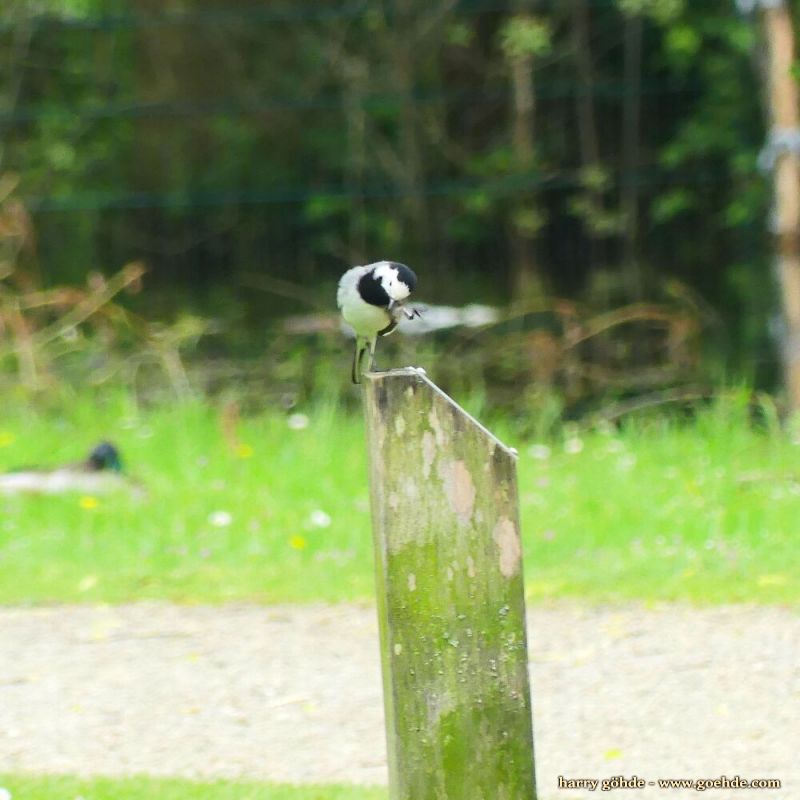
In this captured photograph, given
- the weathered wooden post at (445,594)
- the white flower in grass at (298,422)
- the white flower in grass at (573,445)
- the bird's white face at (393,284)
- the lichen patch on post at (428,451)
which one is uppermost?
the white flower in grass at (298,422)

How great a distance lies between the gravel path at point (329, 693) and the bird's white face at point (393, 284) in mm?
1188

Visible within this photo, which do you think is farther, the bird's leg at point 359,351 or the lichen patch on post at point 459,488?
the bird's leg at point 359,351

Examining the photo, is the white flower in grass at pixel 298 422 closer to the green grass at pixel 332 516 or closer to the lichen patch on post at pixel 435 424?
the green grass at pixel 332 516

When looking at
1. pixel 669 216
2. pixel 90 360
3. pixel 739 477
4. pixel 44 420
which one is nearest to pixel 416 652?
pixel 739 477

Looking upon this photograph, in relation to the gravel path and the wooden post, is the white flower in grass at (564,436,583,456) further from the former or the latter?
the gravel path

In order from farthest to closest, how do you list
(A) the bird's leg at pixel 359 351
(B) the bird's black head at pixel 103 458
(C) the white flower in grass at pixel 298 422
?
(C) the white flower in grass at pixel 298 422, (B) the bird's black head at pixel 103 458, (A) the bird's leg at pixel 359 351

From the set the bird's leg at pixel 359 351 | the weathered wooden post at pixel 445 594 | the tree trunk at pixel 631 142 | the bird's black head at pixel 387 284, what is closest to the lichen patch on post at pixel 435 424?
the weathered wooden post at pixel 445 594

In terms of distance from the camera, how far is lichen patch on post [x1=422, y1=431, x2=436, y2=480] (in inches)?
120

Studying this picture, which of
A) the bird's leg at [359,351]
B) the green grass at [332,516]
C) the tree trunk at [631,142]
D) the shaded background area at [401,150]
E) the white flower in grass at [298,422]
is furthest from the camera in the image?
the tree trunk at [631,142]

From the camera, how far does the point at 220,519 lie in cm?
673

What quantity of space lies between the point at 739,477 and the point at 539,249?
45.0 ft

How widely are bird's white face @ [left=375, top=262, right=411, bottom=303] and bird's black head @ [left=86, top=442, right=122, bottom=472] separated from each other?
327 centimetres

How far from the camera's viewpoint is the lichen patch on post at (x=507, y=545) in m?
3.09

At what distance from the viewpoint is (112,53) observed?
63.1 feet
